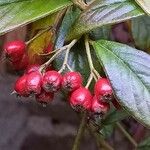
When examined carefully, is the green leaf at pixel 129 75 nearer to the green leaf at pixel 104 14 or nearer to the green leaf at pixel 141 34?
the green leaf at pixel 104 14

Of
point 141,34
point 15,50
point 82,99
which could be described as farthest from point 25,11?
point 141,34

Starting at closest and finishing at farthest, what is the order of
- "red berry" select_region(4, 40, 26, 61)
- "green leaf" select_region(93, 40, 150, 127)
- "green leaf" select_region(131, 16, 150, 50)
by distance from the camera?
"green leaf" select_region(93, 40, 150, 127)
"red berry" select_region(4, 40, 26, 61)
"green leaf" select_region(131, 16, 150, 50)

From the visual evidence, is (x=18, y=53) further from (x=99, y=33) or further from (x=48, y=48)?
(x=99, y=33)

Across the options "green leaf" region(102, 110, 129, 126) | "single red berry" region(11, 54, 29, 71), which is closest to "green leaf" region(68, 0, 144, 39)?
"single red berry" region(11, 54, 29, 71)

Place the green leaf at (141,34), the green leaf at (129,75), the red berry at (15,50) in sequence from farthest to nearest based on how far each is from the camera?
the green leaf at (141,34) → the red berry at (15,50) → the green leaf at (129,75)

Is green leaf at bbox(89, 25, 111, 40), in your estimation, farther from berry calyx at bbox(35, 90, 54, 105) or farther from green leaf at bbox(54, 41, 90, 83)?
berry calyx at bbox(35, 90, 54, 105)

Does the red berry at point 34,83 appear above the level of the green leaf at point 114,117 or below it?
above

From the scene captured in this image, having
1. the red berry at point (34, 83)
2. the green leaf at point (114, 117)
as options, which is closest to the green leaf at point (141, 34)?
the green leaf at point (114, 117)
